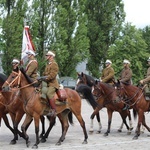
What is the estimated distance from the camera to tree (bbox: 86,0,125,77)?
5150 cm

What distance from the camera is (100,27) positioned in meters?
52.1

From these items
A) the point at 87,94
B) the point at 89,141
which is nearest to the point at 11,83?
the point at 89,141

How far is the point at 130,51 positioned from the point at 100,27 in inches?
259

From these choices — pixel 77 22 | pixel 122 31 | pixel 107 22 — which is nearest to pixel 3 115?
pixel 77 22

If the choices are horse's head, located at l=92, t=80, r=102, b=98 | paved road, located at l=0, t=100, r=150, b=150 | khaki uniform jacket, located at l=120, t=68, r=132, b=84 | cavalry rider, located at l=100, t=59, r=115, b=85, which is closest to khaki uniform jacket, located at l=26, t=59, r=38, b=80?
paved road, located at l=0, t=100, r=150, b=150

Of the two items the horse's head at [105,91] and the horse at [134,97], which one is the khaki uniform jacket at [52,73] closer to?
the horse's head at [105,91]

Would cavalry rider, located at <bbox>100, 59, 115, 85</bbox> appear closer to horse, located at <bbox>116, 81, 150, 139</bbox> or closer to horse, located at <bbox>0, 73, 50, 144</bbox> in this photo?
horse, located at <bbox>116, 81, 150, 139</bbox>

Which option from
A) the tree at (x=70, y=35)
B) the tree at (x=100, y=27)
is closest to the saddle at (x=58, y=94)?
the tree at (x=70, y=35)

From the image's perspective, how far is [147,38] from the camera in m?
75.3

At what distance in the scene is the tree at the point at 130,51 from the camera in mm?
54188

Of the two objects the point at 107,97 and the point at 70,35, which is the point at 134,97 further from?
the point at 70,35

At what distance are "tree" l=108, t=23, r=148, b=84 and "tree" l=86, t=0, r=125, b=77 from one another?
5.19ft

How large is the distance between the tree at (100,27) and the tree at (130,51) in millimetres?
1582

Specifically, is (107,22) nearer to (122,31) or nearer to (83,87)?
(122,31)
